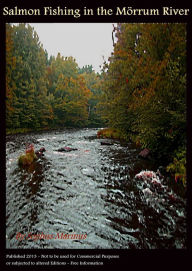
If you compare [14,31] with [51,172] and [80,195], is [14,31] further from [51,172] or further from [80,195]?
[80,195]

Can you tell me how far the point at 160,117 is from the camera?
9164 mm

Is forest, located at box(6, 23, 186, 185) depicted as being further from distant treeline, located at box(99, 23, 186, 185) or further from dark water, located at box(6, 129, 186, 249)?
dark water, located at box(6, 129, 186, 249)

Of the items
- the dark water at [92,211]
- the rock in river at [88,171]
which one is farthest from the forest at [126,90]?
the rock in river at [88,171]

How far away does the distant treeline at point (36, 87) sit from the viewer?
2989 cm

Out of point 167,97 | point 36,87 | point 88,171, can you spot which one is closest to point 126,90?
point 167,97

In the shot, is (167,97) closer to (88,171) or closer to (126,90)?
(88,171)

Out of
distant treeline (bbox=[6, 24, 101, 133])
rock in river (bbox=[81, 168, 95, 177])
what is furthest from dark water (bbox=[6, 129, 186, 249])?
distant treeline (bbox=[6, 24, 101, 133])

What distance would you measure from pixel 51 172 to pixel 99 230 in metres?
5.40

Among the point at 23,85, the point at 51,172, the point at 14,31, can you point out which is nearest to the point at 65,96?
the point at 23,85

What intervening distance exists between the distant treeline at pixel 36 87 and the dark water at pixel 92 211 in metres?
22.4

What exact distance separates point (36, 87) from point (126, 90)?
25.2 meters

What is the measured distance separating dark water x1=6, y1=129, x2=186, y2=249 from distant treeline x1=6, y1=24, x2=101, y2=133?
2243cm

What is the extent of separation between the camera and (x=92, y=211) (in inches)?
222

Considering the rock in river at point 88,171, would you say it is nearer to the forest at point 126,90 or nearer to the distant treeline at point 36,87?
the forest at point 126,90
